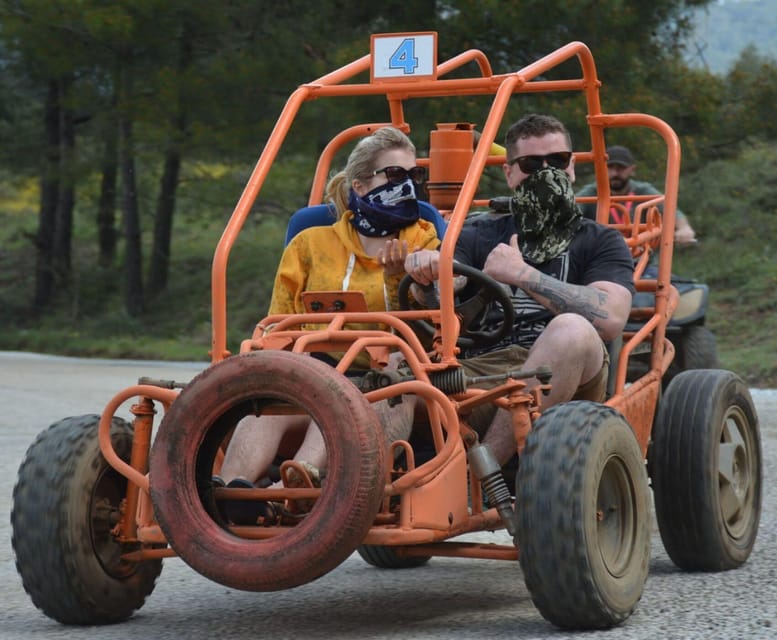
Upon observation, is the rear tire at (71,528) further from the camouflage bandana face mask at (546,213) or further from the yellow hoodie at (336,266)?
the camouflage bandana face mask at (546,213)

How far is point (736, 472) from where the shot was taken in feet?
20.4

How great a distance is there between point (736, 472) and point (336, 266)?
1.69m

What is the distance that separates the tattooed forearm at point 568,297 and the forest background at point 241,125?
10253mm

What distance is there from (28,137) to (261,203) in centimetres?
828

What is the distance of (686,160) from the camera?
21.7m

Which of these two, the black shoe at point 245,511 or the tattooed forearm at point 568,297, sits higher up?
the tattooed forearm at point 568,297

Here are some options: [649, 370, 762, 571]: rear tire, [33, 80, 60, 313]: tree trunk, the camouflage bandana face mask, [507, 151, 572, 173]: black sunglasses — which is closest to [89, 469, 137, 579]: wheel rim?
the camouflage bandana face mask

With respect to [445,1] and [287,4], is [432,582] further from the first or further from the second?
[287,4]

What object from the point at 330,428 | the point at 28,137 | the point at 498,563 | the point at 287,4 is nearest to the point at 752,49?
the point at 287,4

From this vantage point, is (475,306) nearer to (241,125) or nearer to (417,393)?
(417,393)

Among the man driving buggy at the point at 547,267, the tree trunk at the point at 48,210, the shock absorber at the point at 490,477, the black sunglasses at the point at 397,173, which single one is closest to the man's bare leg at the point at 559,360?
the man driving buggy at the point at 547,267

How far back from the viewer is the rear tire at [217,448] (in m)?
4.45

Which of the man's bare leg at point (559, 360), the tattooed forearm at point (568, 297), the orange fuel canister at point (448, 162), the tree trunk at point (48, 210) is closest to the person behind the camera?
the man's bare leg at point (559, 360)

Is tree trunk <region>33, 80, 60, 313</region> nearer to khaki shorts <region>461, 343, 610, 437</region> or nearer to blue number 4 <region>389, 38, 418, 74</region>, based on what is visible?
blue number 4 <region>389, 38, 418, 74</region>
